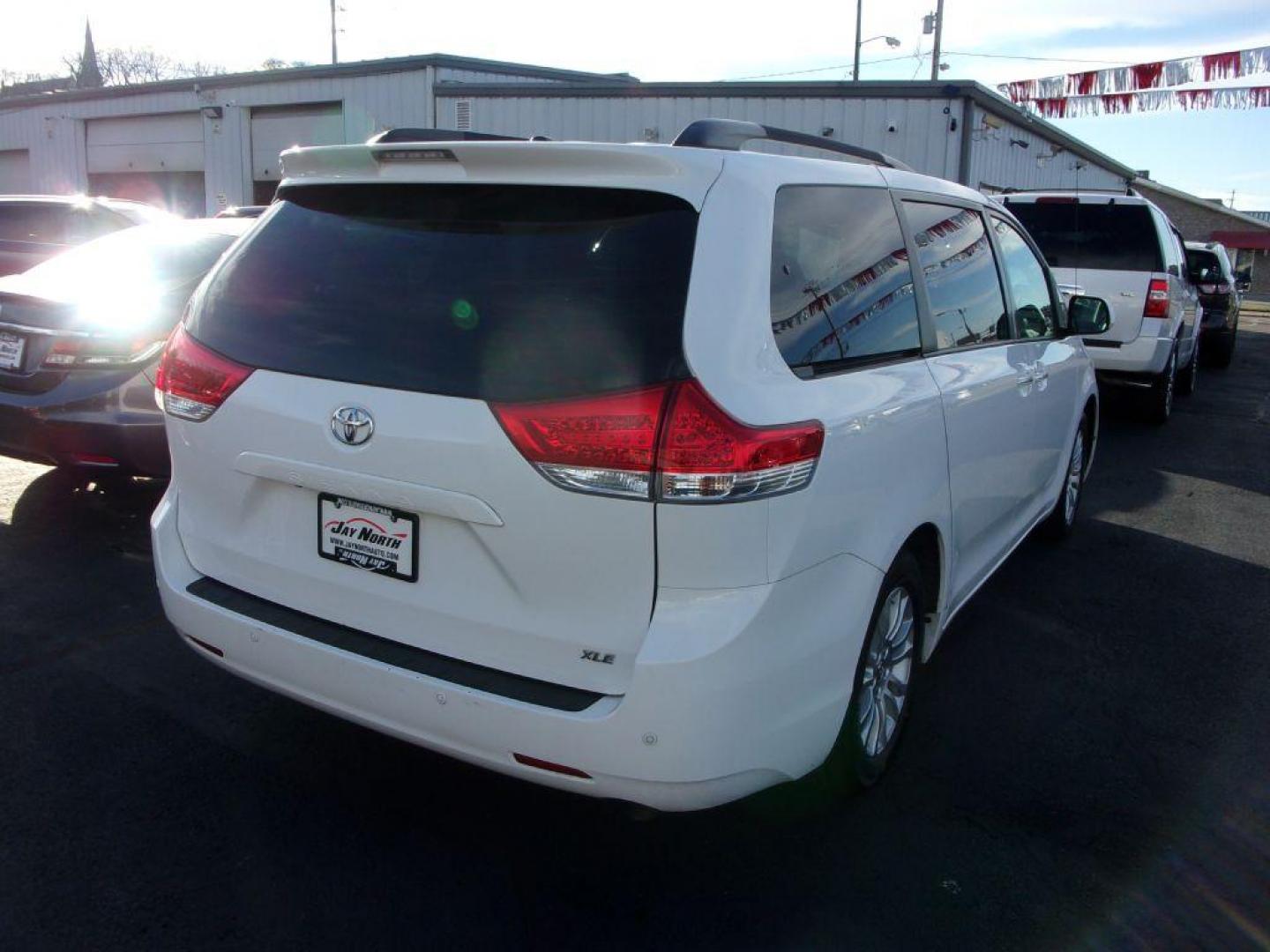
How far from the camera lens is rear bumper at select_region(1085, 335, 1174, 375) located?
9.66m

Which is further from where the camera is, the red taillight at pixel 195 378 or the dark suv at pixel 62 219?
the dark suv at pixel 62 219

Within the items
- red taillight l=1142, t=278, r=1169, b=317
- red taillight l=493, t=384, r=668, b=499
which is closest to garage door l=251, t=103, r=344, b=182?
red taillight l=1142, t=278, r=1169, b=317

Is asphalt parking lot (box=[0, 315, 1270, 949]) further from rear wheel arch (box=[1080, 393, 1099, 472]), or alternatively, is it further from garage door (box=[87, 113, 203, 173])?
garage door (box=[87, 113, 203, 173])

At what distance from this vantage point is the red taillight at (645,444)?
2.37m

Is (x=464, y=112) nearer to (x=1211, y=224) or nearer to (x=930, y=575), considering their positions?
(x=930, y=575)

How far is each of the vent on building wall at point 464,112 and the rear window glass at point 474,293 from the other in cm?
1947

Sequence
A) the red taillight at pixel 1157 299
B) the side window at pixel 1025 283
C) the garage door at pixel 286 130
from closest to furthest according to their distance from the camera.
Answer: the side window at pixel 1025 283 < the red taillight at pixel 1157 299 < the garage door at pixel 286 130

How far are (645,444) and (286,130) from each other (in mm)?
24894

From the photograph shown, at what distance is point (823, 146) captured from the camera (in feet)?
11.3

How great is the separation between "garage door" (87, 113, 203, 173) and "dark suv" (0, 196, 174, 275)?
1802cm

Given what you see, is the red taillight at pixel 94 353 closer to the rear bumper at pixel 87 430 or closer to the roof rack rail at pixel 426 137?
the rear bumper at pixel 87 430

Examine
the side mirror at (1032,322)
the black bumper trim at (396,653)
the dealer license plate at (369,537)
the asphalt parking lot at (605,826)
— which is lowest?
the asphalt parking lot at (605,826)

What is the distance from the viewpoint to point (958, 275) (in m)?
3.99

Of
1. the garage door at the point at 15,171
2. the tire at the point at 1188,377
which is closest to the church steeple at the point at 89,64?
the garage door at the point at 15,171
